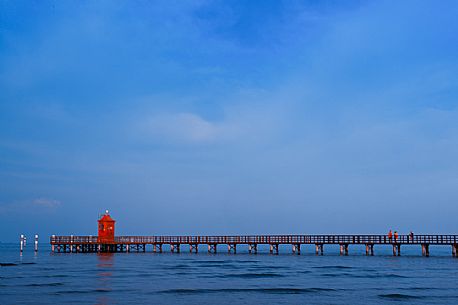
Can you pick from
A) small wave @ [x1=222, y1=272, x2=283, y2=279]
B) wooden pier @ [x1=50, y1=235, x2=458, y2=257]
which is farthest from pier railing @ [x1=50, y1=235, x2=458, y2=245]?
small wave @ [x1=222, y1=272, x2=283, y2=279]

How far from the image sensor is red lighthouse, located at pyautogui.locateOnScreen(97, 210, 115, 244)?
66438mm

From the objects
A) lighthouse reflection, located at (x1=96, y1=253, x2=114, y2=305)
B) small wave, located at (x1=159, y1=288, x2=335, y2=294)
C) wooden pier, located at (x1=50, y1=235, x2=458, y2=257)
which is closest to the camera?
lighthouse reflection, located at (x1=96, y1=253, x2=114, y2=305)

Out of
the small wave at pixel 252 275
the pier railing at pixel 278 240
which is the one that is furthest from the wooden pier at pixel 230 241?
the small wave at pixel 252 275

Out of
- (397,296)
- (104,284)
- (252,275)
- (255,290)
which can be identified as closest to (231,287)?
(255,290)

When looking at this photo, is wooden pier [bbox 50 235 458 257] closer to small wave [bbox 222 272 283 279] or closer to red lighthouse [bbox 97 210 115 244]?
red lighthouse [bbox 97 210 115 244]

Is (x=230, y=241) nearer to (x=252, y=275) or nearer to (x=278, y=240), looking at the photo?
(x=278, y=240)

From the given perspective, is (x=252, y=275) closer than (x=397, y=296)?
No

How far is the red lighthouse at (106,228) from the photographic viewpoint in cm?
6644

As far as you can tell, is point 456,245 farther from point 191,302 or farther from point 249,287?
point 191,302

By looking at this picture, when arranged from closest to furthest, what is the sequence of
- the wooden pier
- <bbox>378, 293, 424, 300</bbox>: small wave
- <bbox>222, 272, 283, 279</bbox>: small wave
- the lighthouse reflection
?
the lighthouse reflection < <bbox>378, 293, 424, 300</bbox>: small wave < <bbox>222, 272, 283, 279</bbox>: small wave < the wooden pier

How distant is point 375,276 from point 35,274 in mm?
24470

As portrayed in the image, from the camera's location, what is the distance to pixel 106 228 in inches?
2635

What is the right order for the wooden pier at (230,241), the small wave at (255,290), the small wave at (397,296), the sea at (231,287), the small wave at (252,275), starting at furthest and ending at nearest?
the wooden pier at (230,241) < the small wave at (252,275) < the small wave at (255,290) < the small wave at (397,296) < the sea at (231,287)

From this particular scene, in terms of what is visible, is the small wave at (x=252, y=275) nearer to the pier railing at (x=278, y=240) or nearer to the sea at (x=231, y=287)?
the sea at (x=231, y=287)
